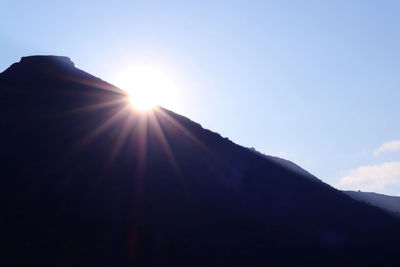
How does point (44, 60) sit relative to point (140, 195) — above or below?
above

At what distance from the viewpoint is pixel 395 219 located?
1417 inches

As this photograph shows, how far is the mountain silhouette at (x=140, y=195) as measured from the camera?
880 inches

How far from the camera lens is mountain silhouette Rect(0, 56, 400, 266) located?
22344 mm

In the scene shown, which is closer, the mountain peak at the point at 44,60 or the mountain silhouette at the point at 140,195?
the mountain silhouette at the point at 140,195

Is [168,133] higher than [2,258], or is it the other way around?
[168,133]

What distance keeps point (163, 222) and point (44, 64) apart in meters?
21.2

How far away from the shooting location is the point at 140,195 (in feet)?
86.9

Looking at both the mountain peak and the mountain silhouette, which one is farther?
the mountain peak

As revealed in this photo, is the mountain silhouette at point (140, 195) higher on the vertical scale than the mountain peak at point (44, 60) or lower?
lower

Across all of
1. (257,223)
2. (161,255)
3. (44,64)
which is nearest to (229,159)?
(257,223)

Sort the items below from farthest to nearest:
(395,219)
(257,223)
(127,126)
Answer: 1. (395,219)
2. (127,126)
3. (257,223)

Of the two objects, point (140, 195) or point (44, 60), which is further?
point (44, 60)

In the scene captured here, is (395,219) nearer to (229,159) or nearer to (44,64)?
(229,159)

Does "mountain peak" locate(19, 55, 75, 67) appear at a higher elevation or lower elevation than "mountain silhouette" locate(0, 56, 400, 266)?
higher
